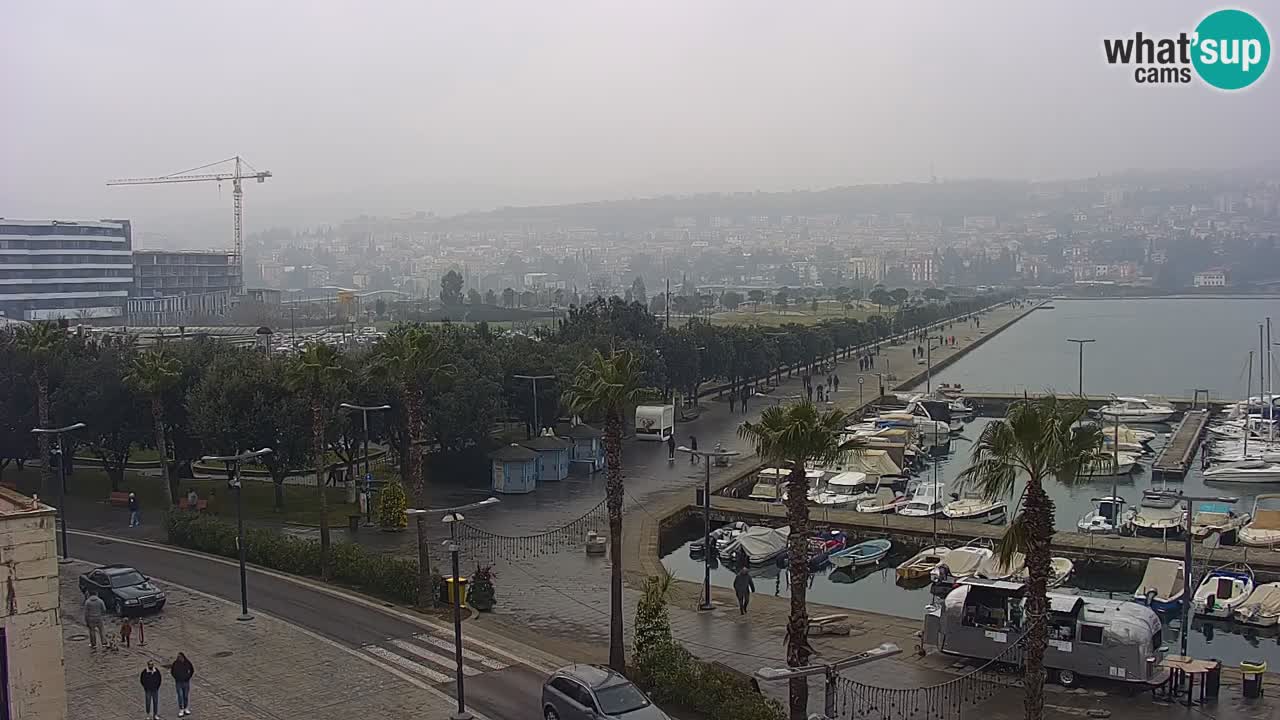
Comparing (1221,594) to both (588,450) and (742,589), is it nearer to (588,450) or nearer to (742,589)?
(742,589)

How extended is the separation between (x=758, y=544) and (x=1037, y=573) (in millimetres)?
20337

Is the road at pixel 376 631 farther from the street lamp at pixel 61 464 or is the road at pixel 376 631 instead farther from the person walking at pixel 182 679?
the person walking at pixel 182 679

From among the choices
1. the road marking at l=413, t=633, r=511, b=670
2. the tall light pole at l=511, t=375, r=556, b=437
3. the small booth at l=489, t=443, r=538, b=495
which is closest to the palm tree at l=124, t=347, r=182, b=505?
the small booth at l=489, t=443, r=538, b=495

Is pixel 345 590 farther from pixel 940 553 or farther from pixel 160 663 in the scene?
pixel 940 553

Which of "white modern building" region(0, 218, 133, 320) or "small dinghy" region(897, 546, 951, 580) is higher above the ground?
"white modern building" region(0, 218, 133, 320)

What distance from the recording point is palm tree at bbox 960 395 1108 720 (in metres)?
15.5

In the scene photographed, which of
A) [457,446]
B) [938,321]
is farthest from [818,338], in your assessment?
[938,321]

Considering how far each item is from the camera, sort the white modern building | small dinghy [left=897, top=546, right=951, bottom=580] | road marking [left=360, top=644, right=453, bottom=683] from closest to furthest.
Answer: road marking [left=360, top=644, right=453, bottom=683] → small dinghy [left=897, top=546, right=951, bottom=580] → the white modern building

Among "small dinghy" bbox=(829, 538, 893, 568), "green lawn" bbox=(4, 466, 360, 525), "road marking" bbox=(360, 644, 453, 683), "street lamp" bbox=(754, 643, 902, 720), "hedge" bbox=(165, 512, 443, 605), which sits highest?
"street lamp" bbox=(754, 643, 902, 720)

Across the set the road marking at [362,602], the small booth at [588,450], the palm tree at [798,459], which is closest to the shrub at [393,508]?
the road marking at [362,602]

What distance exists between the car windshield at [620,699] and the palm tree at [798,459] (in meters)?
2.51

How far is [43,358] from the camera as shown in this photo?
39.2 meters

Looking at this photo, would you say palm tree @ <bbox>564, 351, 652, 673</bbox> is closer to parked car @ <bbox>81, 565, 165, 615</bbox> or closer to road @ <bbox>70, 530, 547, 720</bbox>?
road @ <bbox>70, 530, 547, 720</bbox>

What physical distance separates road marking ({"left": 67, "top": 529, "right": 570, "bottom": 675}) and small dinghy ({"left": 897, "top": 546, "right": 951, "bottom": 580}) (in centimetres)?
1453
